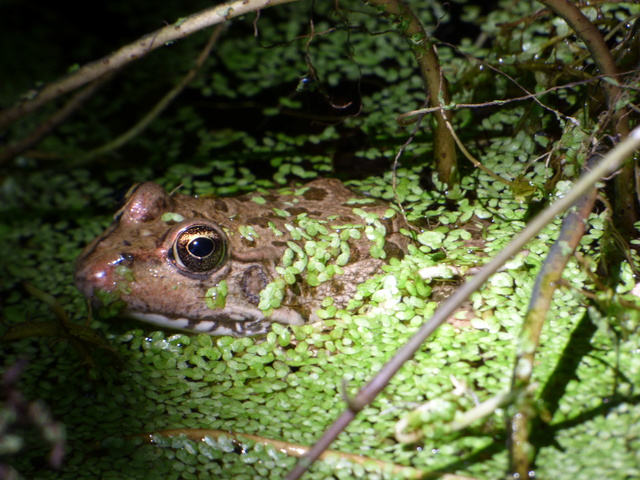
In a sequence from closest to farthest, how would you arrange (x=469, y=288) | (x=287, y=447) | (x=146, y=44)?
(x=469, y=288)
(x=287, y=447)
(x=146, y=44)

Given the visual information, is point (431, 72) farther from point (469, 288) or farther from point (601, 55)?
point (469, 288)

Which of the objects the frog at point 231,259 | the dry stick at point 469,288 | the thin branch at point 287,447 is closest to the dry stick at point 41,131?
the frog at point 231,259

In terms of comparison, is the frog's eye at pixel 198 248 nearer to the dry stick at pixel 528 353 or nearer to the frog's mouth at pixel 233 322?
the frog's mouth at pixel 233 322

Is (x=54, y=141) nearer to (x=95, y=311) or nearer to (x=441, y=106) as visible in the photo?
(x=95, y=311)

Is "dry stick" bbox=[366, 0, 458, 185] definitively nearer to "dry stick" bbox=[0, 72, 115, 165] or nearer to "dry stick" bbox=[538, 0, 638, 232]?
"dry stick" bbox=[538, 0, 638, 232]

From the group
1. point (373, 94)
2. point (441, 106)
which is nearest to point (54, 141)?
point (373, 94)

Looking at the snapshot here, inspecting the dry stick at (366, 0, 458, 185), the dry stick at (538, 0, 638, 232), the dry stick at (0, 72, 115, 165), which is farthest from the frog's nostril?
the dry stick at (538, 0, 638, 232)

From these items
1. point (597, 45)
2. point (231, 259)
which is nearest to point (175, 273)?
point (231, 259)

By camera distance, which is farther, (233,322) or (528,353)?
(233,322)
